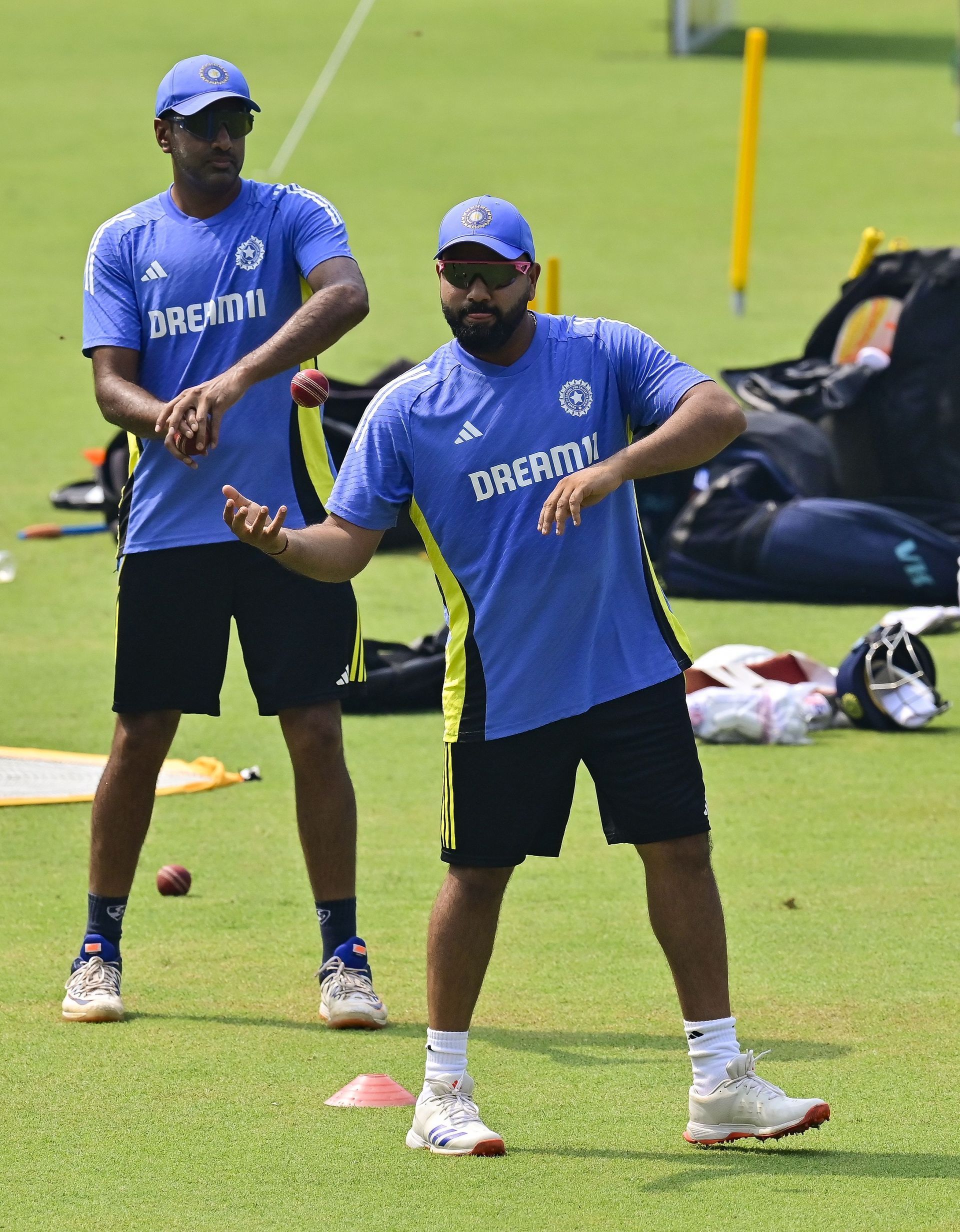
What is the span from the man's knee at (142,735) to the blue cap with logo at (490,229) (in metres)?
1.69

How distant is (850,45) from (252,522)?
1216 inches

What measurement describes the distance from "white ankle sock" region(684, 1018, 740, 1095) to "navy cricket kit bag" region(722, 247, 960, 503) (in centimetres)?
764

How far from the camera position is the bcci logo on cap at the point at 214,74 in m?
5.48

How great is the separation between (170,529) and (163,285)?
2.03 feet

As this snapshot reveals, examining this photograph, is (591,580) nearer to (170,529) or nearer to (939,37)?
(170,529)

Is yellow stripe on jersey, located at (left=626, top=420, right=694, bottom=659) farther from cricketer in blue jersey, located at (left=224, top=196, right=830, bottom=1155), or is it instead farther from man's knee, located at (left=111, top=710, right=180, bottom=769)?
man's knee, located at (left=111, top=710, right=180, bottom=769)

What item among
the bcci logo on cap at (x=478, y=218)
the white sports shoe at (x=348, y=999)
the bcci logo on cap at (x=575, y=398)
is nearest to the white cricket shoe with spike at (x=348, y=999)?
the white sports shoe at (x=348, y=999)

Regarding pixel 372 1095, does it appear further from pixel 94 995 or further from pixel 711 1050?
pixel 94 995

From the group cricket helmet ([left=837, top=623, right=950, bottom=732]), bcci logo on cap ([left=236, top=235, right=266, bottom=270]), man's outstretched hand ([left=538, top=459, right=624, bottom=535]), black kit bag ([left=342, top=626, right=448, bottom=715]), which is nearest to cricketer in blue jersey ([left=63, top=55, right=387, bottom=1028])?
bcci logo on cap ([left=236, top=235, right=266, bottom=270])

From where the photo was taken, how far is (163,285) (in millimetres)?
5551

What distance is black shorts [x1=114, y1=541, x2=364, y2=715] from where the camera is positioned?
18.4 ft

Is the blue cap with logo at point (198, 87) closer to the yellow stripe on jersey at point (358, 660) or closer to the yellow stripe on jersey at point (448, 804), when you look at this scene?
the yellow stripe on jersey at point (358, 660)

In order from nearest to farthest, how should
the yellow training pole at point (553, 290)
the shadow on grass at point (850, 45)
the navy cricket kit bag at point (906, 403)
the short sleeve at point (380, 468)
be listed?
1. the short sleeve at point (380, 468)
2. the navy cricket kit bag at point (906, 403)
3. the yellow training pole at point (553, 290)
4. the shadow on grass at point (850, 45)

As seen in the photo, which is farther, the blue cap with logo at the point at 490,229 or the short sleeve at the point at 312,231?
the short sleeve at the point at 312,231
